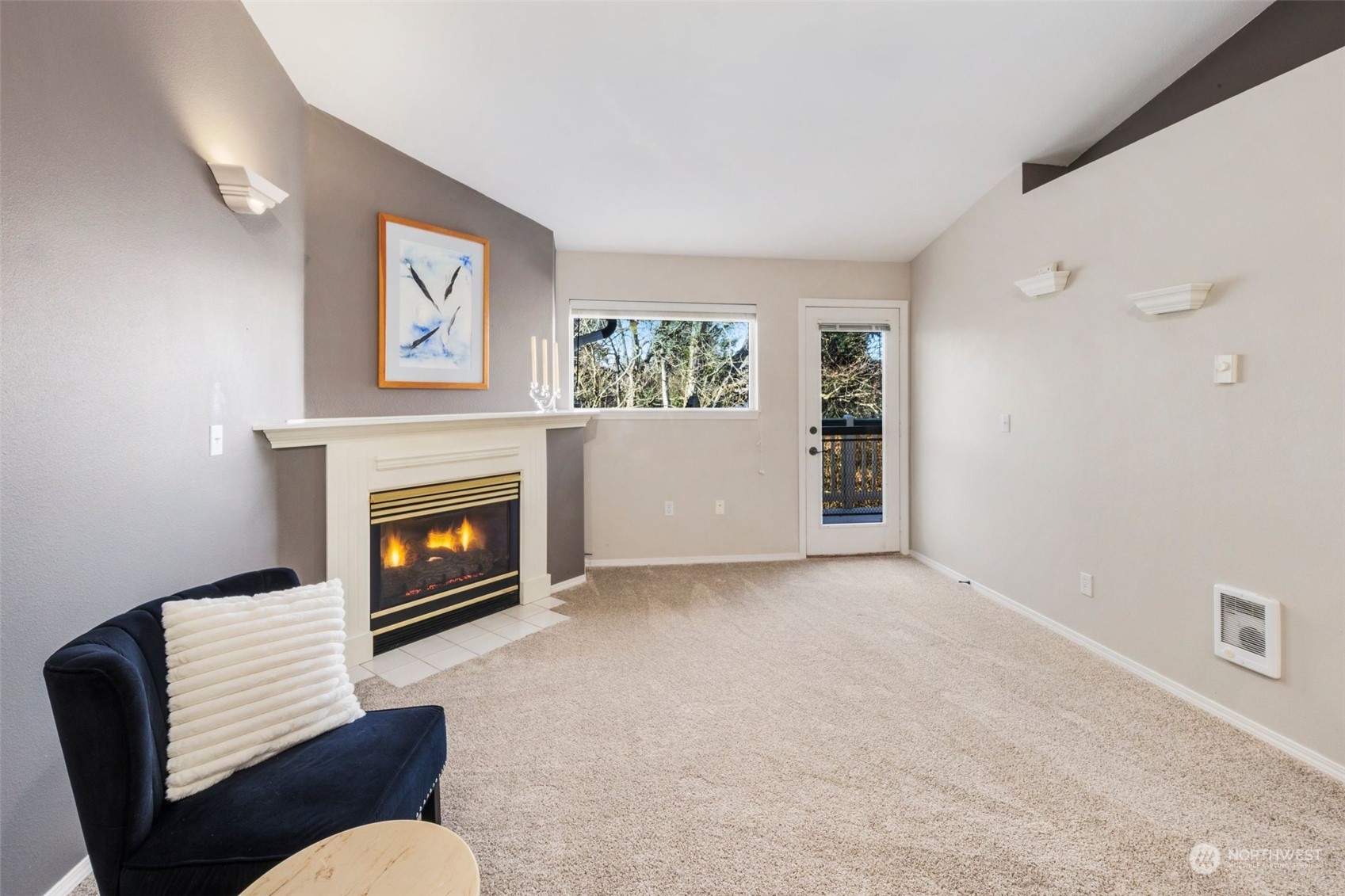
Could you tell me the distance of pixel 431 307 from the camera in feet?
10.3

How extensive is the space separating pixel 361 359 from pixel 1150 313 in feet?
12.0

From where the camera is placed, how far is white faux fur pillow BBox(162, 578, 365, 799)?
49.6 inches

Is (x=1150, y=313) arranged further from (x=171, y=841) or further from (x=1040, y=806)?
(x=171, y=841)

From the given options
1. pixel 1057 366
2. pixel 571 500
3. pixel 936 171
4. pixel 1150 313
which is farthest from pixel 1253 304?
pixel 571 500

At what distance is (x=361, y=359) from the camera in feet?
9.40

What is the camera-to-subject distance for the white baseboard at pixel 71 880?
1397 millimetres

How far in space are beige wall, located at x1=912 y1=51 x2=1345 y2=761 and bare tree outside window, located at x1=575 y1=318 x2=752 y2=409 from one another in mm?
1730

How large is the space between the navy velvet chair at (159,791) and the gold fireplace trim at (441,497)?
1.48 metres

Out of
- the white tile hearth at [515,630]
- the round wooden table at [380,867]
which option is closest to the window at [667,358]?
the white tile hearth at [515,630]

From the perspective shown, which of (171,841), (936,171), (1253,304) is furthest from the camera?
(936,171)

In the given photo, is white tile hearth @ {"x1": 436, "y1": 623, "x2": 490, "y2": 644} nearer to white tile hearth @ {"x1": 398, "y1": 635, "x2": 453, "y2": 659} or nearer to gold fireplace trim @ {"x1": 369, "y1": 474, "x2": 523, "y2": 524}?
white tile hearth @ {"x1": 398, "y1": 635, "x2": 453, "y2": 659}

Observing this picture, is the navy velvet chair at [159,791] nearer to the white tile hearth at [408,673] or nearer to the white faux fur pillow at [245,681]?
the white faux fur pillow at [245,681]

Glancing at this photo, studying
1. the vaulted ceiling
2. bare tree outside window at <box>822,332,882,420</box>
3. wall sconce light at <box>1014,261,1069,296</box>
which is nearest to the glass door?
bare tree outside window at <box>822,332,882,420</box>

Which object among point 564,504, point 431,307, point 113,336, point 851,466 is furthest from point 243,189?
point 851,466
